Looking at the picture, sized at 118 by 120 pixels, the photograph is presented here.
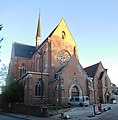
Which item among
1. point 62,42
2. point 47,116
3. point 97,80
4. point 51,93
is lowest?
point 47,116

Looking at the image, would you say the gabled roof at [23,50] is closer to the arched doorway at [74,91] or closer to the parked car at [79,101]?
the arched doorway at [74,91]

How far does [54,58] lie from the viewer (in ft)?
139

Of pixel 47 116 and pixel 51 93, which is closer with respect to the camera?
pixel 47 116

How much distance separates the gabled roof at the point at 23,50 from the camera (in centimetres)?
5169

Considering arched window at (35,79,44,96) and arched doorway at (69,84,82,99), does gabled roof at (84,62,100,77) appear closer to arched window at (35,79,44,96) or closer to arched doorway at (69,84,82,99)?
arched doorway at (69,84,82,99)

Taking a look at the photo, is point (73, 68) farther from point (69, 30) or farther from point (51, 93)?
point (69, 30)

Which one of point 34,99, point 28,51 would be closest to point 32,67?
point 28,51

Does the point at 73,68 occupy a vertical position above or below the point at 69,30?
below

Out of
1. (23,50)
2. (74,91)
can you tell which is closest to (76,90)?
(74,91)

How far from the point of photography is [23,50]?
5428 centimetres

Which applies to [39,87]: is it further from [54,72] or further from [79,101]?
[79,101]

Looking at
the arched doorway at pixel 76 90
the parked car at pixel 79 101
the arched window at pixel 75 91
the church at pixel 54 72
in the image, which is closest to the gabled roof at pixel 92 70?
the church at pixel 54 72

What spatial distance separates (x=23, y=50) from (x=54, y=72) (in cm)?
1713

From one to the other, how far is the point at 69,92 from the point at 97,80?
1356 centimetres
